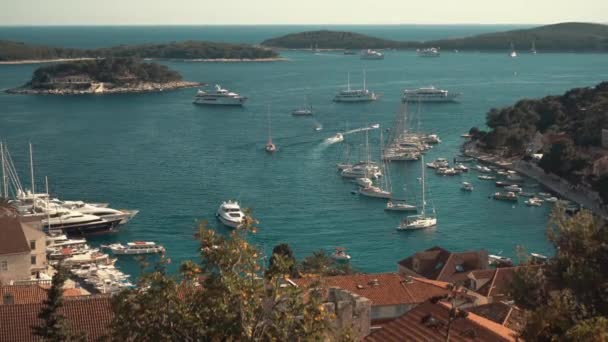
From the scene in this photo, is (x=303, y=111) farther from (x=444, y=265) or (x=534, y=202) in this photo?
(x=444, y=265)

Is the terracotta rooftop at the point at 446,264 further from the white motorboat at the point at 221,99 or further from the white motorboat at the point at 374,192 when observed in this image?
the white motorboat at the point at 221,99

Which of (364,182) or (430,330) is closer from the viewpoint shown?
(430,330)

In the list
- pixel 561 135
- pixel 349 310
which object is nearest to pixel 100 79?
pixel 561 135

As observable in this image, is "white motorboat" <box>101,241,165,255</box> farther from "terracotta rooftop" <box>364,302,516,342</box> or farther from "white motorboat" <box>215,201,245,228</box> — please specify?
"terracotta rooftop" <box>364,302,516,342</box>

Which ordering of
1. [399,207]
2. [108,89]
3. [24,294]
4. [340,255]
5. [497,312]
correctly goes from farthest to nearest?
[108,89] → [399,207] → [340,255] → [24,294] → [497,312]

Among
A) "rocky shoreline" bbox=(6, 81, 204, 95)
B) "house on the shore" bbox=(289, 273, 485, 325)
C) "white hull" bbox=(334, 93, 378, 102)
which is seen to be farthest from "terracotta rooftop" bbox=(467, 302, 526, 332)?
"rocky shoreline" bbox=(6, 81, 204, 95)

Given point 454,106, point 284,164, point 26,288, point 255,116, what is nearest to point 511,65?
point 454,106
